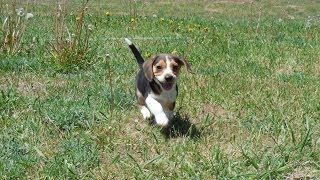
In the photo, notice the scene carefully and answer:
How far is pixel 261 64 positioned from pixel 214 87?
1.90m

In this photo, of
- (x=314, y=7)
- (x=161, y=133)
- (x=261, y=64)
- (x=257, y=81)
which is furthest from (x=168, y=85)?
(x=314, y=7)

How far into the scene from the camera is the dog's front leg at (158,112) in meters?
4.86

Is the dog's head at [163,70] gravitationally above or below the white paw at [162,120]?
above

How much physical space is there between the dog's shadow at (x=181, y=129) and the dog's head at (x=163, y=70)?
1.31 ft

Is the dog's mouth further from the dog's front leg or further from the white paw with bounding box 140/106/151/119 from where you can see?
the white paw with bounding box 140/106/151/119

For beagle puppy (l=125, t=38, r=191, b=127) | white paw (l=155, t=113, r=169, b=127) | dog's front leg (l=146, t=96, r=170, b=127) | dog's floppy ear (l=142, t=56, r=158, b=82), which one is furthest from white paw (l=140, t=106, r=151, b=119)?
dog's floppy ear (l=142, t=56, r=158, b=82)

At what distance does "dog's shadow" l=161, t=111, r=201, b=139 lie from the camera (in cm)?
493

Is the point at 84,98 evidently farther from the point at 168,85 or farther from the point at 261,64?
the point at 261,64

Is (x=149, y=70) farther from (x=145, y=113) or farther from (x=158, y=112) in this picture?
(x=145, y=113)

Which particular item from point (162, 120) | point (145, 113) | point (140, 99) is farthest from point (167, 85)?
point (140, 99)

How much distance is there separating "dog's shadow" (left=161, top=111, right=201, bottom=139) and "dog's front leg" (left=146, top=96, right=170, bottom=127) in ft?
0.43

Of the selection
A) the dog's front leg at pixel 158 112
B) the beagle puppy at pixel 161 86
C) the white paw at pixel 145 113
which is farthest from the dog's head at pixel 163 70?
the white paw at pixel 145 113

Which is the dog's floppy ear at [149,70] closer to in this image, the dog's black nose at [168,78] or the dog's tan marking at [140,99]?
the dog's black nose at [168,78]

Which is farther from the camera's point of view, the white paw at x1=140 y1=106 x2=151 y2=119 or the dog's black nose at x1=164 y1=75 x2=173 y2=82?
the white paw at x1=140 y1=106 x2=151 y2=119
